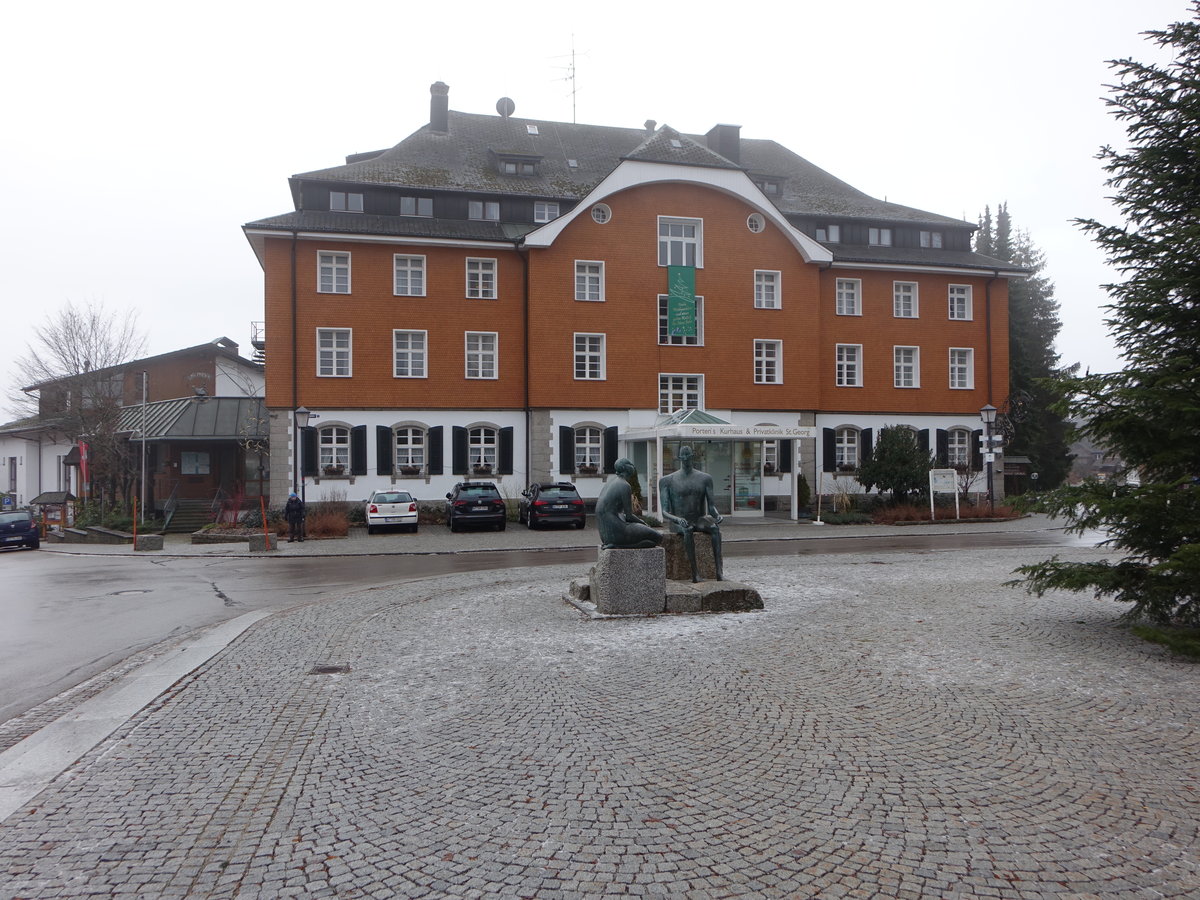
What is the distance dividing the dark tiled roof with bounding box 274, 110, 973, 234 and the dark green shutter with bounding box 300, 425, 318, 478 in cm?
929

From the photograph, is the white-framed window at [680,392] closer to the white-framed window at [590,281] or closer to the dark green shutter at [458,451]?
the white-framed window at [590,281]

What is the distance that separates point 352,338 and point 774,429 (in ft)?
49.6

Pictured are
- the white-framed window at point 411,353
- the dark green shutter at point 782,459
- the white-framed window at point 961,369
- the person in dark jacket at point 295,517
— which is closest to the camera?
the person in dark jacket at point 295,517

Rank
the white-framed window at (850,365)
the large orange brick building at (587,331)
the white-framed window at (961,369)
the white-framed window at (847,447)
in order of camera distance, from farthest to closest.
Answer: the white-framed window at (961,369), the white-framed window at (850,365), the white-framed window at (847,447), the large orange brick building at (587,331)

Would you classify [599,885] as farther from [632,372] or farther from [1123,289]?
[632,372]

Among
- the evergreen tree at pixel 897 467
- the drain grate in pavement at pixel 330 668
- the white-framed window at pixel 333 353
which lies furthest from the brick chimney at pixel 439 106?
the drain grate in pavement at pixel 330 668

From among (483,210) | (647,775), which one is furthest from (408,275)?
(647,775)

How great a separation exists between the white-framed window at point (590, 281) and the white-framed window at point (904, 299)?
1289 cm

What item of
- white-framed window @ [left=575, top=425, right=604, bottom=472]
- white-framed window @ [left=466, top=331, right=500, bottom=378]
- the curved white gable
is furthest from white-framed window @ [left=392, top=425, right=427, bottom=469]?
the curved white gable

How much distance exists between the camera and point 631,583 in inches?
375

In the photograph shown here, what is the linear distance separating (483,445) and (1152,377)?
24.6m

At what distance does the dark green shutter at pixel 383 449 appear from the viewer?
1146 inches

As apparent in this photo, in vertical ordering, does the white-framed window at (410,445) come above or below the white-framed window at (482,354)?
below

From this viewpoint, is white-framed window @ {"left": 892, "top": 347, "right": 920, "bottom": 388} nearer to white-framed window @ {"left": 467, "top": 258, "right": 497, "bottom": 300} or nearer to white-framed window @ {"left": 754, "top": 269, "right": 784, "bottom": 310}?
white-framed window @ {"left": 754, "top": 269, "right": 784, "bottom": 310}
